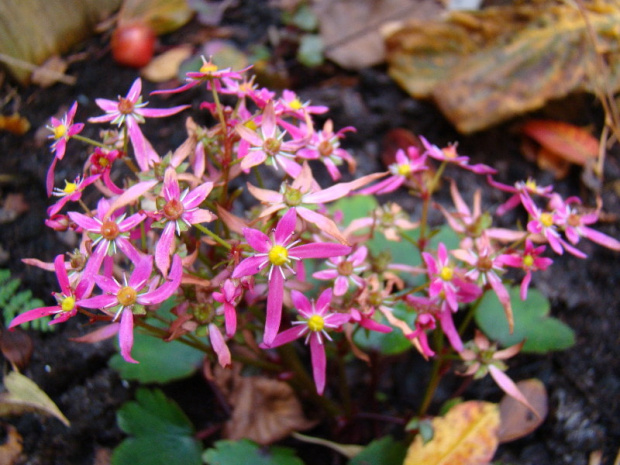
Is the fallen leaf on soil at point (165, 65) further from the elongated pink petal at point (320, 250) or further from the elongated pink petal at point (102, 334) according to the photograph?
the elongated pink petal at point (320, 250)

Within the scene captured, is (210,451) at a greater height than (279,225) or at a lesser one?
lesser

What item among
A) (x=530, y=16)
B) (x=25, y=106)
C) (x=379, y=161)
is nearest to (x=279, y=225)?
(x=379, y=161)

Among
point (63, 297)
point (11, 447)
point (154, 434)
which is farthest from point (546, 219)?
point (11, 447)

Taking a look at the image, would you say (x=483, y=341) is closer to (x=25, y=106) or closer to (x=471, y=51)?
(x=471, y=51)

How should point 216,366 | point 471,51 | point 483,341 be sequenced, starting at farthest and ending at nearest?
point 471,51, point 216,366, point 483,341

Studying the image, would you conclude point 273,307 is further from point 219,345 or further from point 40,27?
point 40,27

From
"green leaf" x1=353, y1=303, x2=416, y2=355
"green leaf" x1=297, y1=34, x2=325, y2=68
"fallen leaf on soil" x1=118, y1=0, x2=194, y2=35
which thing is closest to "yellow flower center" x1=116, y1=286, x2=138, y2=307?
"green leaf" x1=353, y1=303, x2=416, y2=355

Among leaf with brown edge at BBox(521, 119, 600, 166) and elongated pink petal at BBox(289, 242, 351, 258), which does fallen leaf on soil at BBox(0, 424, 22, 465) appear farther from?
leaf with brown edge at BBox(521, 119, 600, 166)

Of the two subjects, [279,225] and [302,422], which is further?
[302,422]
